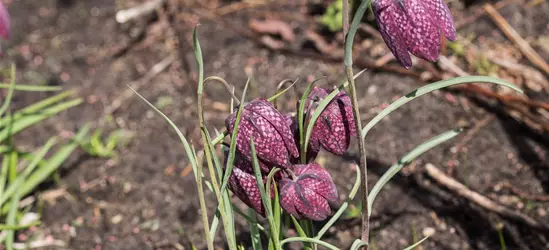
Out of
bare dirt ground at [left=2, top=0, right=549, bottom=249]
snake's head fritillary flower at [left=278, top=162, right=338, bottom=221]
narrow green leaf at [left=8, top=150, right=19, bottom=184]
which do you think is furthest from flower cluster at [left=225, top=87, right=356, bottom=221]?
narrow green leaf at [left=8, top=150, right=19, bottom=184]

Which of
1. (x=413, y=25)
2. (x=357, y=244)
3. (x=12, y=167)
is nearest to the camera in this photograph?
(x=413, y=25)

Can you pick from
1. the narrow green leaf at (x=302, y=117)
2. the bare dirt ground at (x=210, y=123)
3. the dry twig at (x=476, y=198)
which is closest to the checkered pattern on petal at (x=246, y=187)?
the narrow green leaf at (x=302, y=117)

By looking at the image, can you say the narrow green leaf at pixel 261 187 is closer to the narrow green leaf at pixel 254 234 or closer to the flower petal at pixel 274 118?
the flower petal at pixel 274 118

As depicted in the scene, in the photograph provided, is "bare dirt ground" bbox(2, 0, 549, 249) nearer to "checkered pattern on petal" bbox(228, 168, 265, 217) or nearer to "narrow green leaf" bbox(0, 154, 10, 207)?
"narrow green leaf" bbox(0, 154, 10, 207)

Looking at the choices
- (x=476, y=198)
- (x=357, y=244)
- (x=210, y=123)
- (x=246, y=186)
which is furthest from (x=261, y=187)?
(x=210, y=123)

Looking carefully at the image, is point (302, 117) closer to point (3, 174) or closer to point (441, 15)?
point (441, 15)

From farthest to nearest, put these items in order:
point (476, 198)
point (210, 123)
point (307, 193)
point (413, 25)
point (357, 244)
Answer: point (210, 123)
point (476, 198)
point (357, 244)
point (307, 193)
point (413, 25)

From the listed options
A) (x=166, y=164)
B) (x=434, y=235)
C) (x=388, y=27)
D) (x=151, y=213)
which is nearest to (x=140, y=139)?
(x=166, y=164)
